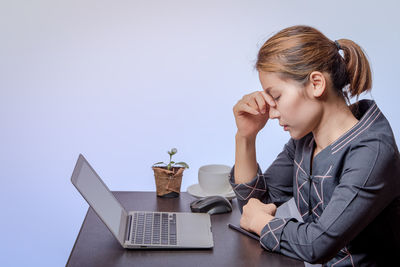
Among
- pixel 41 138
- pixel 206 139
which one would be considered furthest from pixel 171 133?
pixel 41 138

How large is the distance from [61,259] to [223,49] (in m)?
1.28

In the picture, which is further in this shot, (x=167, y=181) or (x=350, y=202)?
(x=167, y=181)

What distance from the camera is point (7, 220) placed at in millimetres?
2188

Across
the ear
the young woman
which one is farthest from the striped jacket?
the ear

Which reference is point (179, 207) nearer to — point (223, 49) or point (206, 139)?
point (206, 139)

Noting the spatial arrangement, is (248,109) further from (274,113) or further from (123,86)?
(123,86)

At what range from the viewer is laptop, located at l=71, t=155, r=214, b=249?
1.10m

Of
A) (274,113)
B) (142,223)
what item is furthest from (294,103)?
(142,223)

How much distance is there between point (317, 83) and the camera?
3.69 ft

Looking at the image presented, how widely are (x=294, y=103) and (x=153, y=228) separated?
49cm

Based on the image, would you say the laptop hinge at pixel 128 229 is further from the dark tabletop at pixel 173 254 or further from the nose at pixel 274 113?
the nose at pixel 274 113

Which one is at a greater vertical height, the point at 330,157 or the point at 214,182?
the point at 214,182

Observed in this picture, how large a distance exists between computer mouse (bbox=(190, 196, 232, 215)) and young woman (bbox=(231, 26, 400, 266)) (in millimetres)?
110

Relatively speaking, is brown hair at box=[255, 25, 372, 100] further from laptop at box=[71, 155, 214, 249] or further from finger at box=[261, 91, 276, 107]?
laptop at box=[71, 155, 214, 249]
